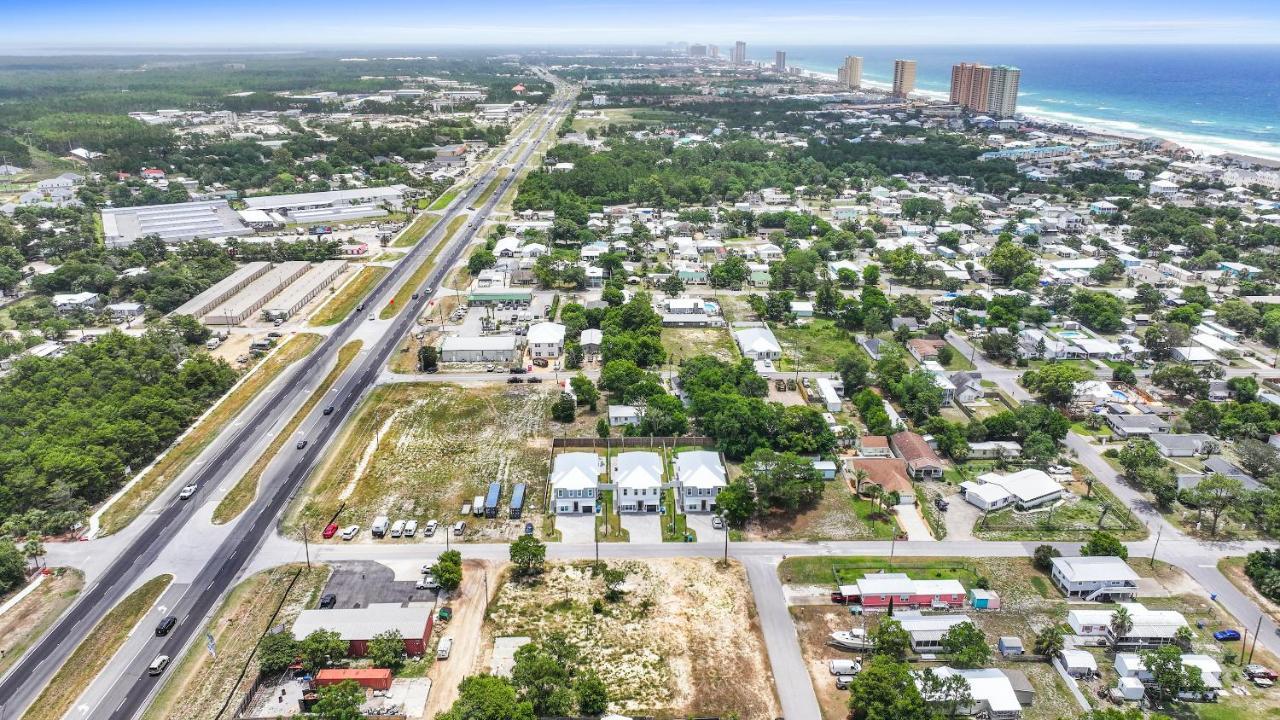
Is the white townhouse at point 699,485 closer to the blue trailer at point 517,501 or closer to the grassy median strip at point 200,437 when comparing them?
the blue trailer at point 517,501

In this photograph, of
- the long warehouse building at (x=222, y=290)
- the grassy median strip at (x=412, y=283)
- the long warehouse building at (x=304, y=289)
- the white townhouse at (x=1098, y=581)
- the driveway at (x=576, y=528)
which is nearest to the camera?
the white townhouse at (x=1098, y=581)

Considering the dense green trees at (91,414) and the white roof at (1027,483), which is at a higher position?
the dense green trees at (91,414)

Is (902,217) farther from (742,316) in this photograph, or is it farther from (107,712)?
(107,712)

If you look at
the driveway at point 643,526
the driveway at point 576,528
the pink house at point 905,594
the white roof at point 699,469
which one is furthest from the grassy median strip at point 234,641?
the pink house at point 905,594

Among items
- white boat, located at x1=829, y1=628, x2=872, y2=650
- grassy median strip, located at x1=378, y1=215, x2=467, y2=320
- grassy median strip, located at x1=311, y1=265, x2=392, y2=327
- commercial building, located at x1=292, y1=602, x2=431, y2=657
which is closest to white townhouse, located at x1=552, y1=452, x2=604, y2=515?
commercial building, located at x1=292, y1=602, x2=431, y2=657

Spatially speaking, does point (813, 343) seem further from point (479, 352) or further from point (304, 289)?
point (304, 289)

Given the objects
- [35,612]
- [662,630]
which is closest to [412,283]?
[35,612]
